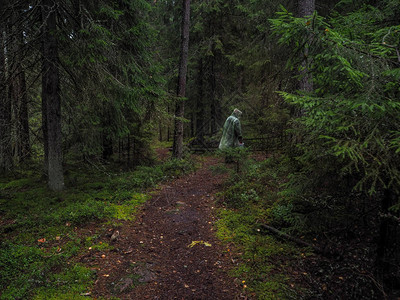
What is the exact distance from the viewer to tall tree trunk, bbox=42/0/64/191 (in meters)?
6.04

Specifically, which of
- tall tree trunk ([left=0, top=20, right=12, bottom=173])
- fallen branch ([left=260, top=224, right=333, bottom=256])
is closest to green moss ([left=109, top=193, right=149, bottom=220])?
fallen branch ([left=260, top=224, right=333, bottom=256])

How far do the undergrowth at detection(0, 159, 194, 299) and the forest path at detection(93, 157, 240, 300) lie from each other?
36 cm

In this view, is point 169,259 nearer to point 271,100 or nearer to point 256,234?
point 256,234

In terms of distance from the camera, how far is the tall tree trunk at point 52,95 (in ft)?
19.8

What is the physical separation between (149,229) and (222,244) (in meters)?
1.77

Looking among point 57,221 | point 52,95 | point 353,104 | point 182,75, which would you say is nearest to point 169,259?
point 57,221

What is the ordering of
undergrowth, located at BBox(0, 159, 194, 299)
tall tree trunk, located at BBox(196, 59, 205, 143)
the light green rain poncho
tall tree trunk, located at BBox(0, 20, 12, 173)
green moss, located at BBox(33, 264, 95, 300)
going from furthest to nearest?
tall tree trunk, located at BBox(196, 59, 205, 143), the light green rain poncho, tall tree trunk, located at BBox(0, 20, 12, 173), undergrowth, located at BBox(0, 159, 194, 299), green moss, located at BBox(33, 264, 95, 300)

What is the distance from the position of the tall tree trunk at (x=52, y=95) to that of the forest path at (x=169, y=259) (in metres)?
2.92

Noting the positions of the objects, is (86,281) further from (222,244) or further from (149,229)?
(222,244)

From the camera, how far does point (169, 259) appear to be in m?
4.14

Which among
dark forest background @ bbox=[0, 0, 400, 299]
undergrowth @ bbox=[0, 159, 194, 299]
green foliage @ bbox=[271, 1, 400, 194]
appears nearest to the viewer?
green foliage @ bbox=[271, 1, 400, 194]

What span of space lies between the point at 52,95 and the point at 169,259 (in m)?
5.44

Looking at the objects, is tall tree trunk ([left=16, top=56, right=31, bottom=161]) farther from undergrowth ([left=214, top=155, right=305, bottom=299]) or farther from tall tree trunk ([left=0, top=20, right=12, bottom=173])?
undergrowth ([left=214, top=155, right=305, bottom=299])

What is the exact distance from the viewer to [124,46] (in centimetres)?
779
